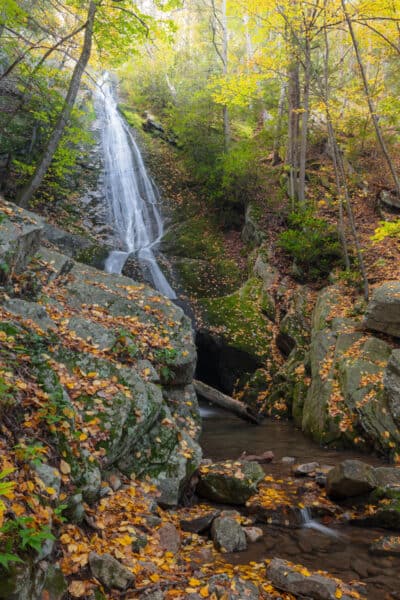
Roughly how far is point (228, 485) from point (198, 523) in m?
0.92

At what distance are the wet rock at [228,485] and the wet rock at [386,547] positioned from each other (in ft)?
5.05

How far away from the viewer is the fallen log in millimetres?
9438

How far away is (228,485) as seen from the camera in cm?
508

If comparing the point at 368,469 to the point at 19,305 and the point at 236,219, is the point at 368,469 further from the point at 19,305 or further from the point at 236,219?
the point at 236,219

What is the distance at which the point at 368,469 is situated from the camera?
5.24m

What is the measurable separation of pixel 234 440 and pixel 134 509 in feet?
14.1

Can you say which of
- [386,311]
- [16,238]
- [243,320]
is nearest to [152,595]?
[16,238]

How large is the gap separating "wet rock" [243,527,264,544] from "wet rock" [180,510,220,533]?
1.29ft

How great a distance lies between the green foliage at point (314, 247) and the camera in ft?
38.5

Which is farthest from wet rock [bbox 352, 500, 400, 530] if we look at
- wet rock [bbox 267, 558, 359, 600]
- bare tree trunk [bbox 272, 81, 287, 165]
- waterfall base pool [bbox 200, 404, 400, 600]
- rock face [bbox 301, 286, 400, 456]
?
bare tree trunk [bbox 272, 81, 287, 165]

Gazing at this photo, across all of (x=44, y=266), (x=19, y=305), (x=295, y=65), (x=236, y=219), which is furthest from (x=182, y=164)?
(x=19, y=305)

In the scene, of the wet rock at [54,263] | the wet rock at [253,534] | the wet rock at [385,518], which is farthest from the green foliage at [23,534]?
the wet rock at [54,263]

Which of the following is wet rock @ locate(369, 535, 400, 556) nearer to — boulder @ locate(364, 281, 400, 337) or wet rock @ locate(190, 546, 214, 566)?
wet rock @ locate(190, 546, 214, 566)

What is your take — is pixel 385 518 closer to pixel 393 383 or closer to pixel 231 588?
Result: pixel 231 588
